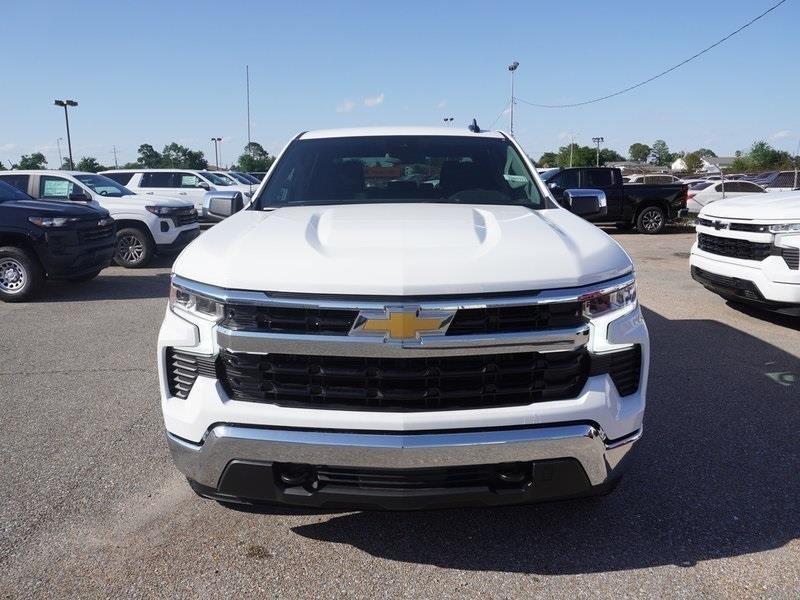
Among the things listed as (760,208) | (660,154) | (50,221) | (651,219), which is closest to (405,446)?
(760,208)

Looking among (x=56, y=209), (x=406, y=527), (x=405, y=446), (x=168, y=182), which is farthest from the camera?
(x=168, y=182)

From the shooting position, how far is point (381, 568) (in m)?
2.74

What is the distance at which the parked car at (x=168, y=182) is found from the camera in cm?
1568

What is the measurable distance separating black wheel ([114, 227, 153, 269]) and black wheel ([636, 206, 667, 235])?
11.9 meters

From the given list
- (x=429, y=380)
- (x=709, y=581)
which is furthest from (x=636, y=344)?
(x=709, y=581)

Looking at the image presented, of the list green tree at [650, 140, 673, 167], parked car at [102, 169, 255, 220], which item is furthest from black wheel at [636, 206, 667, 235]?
green tree at [650, 140, 673, 167]

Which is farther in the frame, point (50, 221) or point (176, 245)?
point (176, 245)

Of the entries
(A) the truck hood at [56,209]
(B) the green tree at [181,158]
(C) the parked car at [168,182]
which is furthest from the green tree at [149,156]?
(A) the truck hood at [56,209]

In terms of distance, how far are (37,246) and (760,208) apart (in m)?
8.66

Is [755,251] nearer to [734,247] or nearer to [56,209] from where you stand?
[734,247]

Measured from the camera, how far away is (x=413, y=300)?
2.32 m

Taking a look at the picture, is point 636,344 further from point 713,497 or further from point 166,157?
point 166,157

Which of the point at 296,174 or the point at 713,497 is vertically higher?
the point at 296,174

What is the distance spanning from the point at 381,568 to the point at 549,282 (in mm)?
1392
